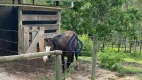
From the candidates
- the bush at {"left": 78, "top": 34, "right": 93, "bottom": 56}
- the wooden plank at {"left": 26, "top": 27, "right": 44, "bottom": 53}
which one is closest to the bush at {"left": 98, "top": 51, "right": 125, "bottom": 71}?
the wooden plank at {"left": 26, "top": 27, "right": 44, "bottom": 53}

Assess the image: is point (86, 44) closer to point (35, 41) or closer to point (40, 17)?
point (40, 17)

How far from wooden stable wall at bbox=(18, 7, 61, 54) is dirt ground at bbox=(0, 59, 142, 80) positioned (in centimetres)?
62

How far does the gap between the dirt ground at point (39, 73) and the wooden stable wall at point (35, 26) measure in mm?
616

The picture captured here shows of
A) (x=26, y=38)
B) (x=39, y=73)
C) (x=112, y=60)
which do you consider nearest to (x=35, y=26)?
(x=26, y=38)

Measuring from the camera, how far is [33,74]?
7.87 m

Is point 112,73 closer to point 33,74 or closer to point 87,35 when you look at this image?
point 33,74

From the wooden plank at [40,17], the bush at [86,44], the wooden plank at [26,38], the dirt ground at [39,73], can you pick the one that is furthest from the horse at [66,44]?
the bush at [86,44]

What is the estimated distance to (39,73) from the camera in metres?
8.01

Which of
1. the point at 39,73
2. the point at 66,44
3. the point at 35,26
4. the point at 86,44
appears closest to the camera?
the point at 39,73

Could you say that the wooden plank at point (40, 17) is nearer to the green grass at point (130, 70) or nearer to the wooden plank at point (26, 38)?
the wooden plank at point (26, 38)

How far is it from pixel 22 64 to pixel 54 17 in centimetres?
258

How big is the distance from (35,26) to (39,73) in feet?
6.91

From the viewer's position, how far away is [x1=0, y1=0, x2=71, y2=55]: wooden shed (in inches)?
363

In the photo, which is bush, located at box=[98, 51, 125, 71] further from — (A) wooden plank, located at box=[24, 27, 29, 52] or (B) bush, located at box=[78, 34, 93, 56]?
(A) wooden plank, located at box=[24, 27, 29, 52]
